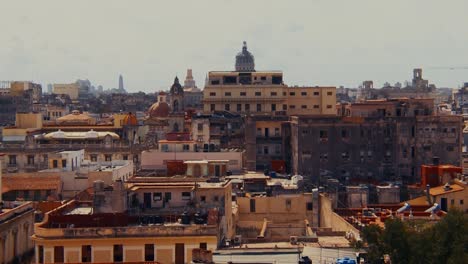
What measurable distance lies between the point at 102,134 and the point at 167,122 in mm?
25865

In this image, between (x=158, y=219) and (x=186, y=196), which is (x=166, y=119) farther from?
(x=158, y=219)

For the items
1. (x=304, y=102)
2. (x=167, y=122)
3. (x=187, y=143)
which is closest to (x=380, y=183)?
(x=187, y=143)

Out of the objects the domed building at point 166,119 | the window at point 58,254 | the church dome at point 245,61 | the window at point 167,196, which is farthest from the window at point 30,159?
the church dome at point 245,61

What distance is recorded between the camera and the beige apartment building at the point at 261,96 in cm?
12094

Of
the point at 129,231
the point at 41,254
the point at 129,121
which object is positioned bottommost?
the point at 41,254

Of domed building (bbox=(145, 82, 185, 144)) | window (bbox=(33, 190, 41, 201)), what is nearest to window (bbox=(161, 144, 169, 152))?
window (bbox=(33, 190, 41, 201))

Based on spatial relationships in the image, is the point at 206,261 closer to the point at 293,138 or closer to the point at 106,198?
the point at 106,198

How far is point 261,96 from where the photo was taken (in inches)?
4756

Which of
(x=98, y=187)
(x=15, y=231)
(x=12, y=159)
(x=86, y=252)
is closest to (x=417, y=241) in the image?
(x=86, y=252)

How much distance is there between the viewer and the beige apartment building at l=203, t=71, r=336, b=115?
120938 mm

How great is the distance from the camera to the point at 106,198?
2405 inches

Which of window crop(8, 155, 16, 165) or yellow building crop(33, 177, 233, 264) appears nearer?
yellow building crop(33, 177, 233, 264)

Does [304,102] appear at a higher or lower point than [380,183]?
higher

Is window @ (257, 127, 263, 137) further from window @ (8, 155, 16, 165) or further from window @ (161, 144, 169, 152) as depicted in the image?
window @ (8, 155, 16, 165)
